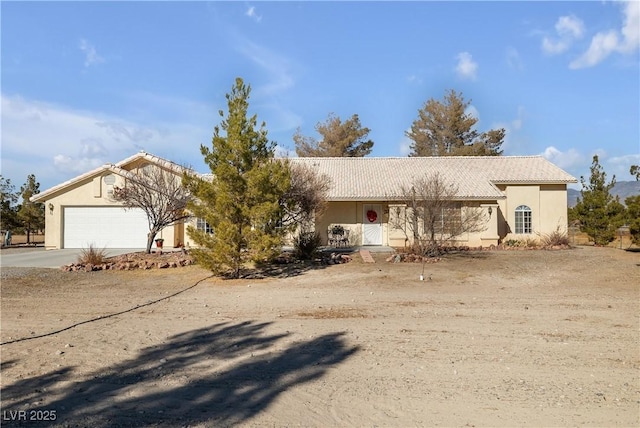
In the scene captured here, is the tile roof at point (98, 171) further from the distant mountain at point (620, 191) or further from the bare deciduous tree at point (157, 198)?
the distant mountain at point (620, 191)

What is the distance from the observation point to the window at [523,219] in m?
27.0

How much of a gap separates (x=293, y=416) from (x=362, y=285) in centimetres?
874

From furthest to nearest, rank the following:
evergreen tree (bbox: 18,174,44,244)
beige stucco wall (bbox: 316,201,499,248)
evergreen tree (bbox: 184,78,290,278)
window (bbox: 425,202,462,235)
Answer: evergreen tree (bbox: 18,174,44,244)
beige stucco wall (bbox: 316,201,499,248)
window (bbox: 425,202,462,235)
evergreen tree (bbox: 184,78,290,278)

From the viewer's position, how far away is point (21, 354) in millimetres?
6910

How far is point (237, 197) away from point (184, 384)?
31.3 feet

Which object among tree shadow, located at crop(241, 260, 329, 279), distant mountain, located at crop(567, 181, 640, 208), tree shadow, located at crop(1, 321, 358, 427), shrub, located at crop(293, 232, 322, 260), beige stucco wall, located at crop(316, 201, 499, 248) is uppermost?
distant mountain, located at crop(567, 181, 640, 208)

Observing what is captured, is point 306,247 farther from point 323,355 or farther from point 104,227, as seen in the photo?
point 104,227

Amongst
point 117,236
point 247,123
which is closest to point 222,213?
point 247,123

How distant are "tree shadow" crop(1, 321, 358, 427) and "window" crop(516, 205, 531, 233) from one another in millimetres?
22424

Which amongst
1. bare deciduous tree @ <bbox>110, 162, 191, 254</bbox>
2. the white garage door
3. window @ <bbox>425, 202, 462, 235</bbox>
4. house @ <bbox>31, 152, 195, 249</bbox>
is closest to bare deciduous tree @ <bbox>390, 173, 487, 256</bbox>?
window @ <bbox>425, 202, 462, 235</bbox>

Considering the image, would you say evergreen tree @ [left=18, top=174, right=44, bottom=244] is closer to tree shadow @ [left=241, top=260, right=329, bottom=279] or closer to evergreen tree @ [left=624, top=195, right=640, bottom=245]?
tree shadow @ [left=241, top=260, right=329, bottom=279]

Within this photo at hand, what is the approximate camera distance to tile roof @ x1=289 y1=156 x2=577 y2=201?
82.5 feet

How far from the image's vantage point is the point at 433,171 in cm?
2872

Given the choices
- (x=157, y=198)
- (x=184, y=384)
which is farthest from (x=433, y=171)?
(x=184, y=384)
